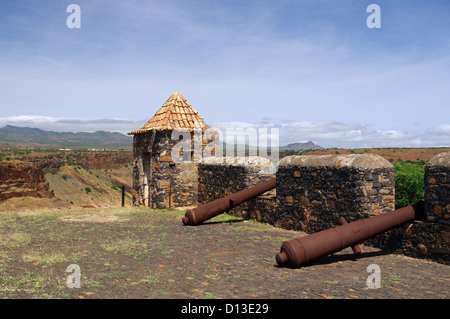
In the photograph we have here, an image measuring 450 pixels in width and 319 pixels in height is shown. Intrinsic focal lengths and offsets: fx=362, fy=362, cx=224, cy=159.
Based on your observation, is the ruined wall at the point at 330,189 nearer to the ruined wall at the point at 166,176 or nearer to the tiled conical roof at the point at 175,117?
the ruined wall at the point at 166,176

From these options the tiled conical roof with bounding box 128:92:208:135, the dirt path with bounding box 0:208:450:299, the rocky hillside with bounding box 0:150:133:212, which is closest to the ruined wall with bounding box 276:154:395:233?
the dirt path with bounding box 0:208:450:299

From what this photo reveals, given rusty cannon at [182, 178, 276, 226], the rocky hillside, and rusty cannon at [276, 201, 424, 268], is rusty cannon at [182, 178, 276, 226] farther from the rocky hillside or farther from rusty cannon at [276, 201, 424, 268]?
the rocky hillside

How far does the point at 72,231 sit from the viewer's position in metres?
8.23

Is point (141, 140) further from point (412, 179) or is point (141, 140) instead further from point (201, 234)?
point (412, 179)

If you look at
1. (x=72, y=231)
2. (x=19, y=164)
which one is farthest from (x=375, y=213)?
(x=19, y=164)

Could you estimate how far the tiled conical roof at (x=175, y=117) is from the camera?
1244 centimetres

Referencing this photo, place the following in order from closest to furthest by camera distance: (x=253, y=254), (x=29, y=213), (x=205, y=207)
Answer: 1. (x=253, y=254)
2. (x=205, y=207)
3. (x=29, y=213)

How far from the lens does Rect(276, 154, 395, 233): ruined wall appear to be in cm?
664

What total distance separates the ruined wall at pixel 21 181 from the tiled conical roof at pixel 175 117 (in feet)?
60.1

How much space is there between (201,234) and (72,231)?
116 inches

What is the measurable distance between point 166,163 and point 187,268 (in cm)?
741

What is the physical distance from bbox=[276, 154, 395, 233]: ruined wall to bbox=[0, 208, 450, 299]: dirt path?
0.54m

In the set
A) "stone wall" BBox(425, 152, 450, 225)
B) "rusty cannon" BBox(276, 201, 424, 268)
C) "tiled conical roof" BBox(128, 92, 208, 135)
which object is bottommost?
"rusty cannon" BBox(276, 201, 424, 268)

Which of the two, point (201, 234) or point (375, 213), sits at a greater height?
point (375, 213)
